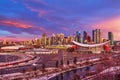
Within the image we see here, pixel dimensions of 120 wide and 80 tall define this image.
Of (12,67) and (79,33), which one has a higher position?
(79,33)

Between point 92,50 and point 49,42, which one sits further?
point 49,42

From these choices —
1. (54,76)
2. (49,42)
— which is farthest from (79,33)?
(54,76)

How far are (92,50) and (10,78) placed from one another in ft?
180

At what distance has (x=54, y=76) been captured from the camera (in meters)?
23.8

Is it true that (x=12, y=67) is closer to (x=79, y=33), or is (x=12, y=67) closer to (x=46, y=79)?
(x=46, y=79)

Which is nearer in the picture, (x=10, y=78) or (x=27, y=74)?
(x=10, y=78)

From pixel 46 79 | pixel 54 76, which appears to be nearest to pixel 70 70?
pixel 54 76

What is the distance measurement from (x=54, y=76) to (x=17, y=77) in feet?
13.1

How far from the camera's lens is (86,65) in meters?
35.0

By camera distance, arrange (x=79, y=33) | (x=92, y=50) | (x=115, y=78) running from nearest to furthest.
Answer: (x=115, y=78)
(x=92, y=50)
(x=79, y=33)

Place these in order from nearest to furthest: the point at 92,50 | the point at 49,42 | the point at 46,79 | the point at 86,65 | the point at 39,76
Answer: the point at 46,79 → the point at 39,76 → the point at 86,65 → the point at 92,50 → the point at 49,42

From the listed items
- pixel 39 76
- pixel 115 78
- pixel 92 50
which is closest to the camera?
pixel 115 78

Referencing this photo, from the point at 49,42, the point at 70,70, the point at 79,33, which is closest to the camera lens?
the point at 70,70

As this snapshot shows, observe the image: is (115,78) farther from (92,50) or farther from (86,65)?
(92,50)
